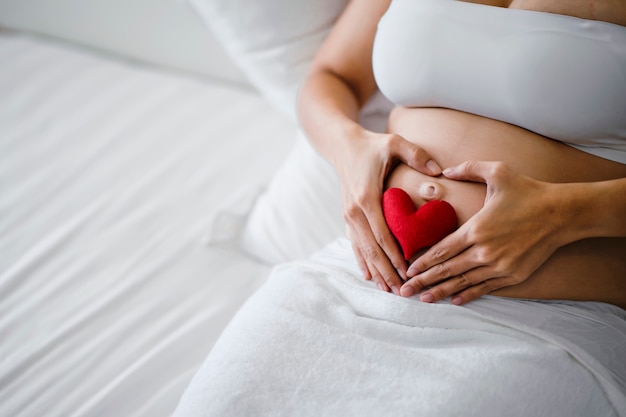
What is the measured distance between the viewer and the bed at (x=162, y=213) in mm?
750

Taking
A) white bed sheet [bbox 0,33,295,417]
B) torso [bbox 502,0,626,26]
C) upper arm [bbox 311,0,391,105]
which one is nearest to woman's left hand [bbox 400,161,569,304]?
torso [bbox 502,0,626,26]

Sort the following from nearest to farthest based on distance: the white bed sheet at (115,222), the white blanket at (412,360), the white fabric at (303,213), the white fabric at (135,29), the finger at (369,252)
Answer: the white blanket at (412,360) → the finger at (369,252) → the white bed sheet at (115,222) → the white fabric at (303,213) → the white fabric at (135,29)

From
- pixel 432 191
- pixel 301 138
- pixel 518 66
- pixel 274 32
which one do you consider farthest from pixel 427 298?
pixel 274 32

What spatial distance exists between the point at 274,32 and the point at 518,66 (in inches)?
21.5

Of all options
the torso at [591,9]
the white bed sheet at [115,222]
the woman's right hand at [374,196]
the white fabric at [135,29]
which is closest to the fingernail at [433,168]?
the woman's right hand at [374,196]

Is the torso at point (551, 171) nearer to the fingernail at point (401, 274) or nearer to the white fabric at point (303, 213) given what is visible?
the fingernail at point (401, 274)

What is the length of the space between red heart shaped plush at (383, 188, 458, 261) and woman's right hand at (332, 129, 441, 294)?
0.02 m

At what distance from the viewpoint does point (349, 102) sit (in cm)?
95

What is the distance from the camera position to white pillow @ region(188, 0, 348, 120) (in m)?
1.06

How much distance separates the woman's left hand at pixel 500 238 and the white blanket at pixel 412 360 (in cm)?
4

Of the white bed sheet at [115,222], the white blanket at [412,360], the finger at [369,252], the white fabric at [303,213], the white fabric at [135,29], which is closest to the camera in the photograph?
the white blanket at [412,360]

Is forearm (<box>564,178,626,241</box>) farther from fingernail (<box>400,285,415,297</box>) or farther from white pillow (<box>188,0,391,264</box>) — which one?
white pillow (<box>188,0,391,264</box>)

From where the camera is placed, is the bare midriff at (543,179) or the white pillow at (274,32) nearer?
the bare midriff at (543,179)

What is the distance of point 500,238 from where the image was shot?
673 mm
